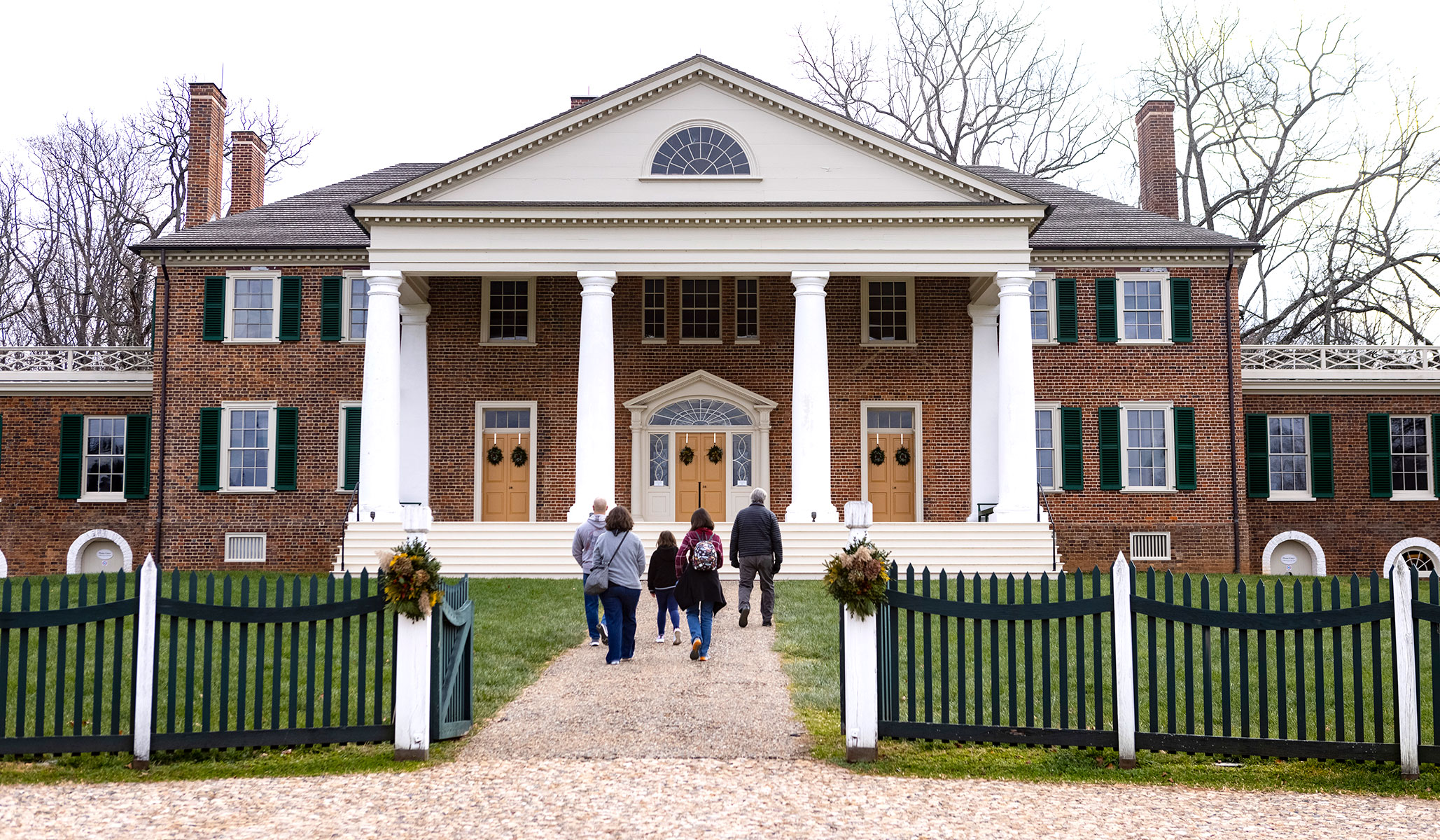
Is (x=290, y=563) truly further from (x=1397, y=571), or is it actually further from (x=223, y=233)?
(x=1397, y=571)

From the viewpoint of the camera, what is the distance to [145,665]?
7422mm

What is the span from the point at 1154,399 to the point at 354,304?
689 inches

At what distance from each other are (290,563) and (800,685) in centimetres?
1745

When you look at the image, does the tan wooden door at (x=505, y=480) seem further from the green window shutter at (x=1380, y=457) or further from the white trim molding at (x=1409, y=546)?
the white trim molding at (x=1409, y=546)

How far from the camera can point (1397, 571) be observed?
23.8 ft

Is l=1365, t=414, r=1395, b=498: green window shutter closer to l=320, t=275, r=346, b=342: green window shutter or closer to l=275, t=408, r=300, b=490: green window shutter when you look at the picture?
l=320, t=275, r=346, b=342: green window shutter

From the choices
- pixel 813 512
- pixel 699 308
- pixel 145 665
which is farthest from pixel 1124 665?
pixel 699 308

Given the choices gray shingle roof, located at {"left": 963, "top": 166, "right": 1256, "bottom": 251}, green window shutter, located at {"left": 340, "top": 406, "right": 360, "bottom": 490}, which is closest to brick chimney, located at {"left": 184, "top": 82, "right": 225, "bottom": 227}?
green window shutter, located at {"left": 340, "top": 406, "right": 360, "bottom": 490}

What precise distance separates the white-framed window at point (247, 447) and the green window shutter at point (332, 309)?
6.37 feet

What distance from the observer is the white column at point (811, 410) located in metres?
21.3

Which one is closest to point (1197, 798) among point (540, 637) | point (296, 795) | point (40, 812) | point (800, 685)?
point (800, 685)

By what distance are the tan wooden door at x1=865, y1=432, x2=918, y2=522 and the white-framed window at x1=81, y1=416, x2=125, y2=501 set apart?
16414 mm

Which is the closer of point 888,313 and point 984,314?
point 984,314

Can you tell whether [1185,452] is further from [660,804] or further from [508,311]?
[660,804]
